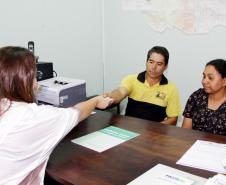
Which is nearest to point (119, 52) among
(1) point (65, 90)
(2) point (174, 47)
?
(2) point (174, 47)

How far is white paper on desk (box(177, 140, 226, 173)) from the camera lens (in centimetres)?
127

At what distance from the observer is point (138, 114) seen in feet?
7.91

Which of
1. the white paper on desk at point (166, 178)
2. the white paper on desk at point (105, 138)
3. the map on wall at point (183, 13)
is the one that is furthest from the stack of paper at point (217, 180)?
the map on wall at point (183, 13)

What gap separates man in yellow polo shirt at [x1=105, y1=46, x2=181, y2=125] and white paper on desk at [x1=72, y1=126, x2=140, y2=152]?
0.64 meters

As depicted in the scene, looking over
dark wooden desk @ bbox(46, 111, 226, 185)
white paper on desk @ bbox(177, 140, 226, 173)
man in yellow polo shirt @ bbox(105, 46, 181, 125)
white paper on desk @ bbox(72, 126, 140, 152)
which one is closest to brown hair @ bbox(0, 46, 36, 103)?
dark wooden desk @ bbox(46, 111, 226, 185)

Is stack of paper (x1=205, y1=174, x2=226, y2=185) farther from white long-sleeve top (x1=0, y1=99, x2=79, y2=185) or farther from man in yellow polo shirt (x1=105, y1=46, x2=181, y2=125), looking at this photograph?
man in yellow polo shirt (x1=105, y1=46, x2=181, y2=125)

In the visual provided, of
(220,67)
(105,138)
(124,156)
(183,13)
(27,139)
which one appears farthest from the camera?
(183,13)

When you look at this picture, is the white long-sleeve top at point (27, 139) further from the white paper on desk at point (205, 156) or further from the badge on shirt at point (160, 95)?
the badge on shirt at point (160, 95)

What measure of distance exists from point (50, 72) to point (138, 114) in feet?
2.67

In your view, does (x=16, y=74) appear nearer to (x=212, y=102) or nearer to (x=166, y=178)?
(x=166, y=178)

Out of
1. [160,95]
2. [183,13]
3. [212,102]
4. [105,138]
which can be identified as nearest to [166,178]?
[105,138]

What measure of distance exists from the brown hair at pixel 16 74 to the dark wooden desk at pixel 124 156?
13.8 inches

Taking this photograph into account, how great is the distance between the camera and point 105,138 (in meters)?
1.58

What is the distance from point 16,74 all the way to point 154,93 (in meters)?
1.45
